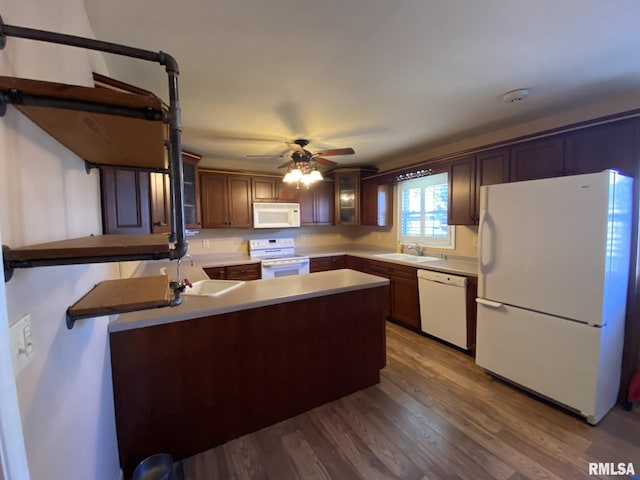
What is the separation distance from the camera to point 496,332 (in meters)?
2.32

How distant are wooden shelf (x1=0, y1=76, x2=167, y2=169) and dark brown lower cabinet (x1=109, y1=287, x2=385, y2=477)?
1003 millimetres

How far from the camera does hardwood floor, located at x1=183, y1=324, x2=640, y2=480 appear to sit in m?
1.55

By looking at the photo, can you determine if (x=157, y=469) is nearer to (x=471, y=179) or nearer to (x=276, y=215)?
(x=276, y=215)

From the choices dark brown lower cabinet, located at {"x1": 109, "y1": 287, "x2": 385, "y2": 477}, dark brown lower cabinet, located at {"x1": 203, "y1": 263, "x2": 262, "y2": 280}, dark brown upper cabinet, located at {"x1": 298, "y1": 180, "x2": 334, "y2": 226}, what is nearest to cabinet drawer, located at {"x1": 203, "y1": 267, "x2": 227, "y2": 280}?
dark brown lower cabinet, located at {"x1": 203, "y1": 263, "x2": 262, "y2": 280}

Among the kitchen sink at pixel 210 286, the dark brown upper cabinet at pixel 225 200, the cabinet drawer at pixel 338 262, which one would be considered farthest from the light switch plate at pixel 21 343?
the cabinet drawer at pixel 338 262

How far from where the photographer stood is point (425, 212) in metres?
3.87

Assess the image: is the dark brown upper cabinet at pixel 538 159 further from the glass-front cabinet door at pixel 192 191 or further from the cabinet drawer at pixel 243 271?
the glass-front cabinet door at pixel 192 191

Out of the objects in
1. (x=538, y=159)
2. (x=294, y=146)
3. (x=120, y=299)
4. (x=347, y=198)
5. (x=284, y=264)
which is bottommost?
(x=284, y=264)

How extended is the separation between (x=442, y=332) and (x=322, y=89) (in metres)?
2.69

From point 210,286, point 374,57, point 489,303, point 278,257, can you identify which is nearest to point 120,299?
point 210,286

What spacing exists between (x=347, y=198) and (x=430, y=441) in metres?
3.57

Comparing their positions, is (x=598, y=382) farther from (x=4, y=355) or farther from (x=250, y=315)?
(x=4, y=355)

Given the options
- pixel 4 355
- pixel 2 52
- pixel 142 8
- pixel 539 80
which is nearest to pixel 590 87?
pixel 539 80

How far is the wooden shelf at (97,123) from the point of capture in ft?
1.93
